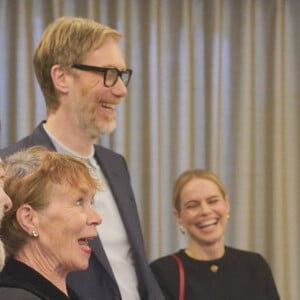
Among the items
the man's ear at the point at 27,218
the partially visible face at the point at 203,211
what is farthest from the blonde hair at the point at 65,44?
the partially visible face at the point at 203,211

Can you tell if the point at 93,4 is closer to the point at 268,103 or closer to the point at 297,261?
the point at 268,103

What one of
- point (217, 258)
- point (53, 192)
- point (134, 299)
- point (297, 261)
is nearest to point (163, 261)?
point (217, 258)

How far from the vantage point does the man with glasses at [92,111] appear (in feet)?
6.75

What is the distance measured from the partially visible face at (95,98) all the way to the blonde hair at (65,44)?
0.08 feet

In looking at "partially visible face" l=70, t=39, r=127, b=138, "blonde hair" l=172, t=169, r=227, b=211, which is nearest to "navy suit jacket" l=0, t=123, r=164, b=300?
"partially visible face" l=70, t=39, r=127, b=138

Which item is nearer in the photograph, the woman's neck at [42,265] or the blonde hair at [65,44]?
the woman's neck at [42,265]

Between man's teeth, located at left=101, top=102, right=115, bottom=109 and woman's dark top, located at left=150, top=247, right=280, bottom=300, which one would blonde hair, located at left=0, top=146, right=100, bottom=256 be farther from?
woman's dark top, located at left=150, top=247, right=280, bottom=300

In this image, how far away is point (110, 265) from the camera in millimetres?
2002

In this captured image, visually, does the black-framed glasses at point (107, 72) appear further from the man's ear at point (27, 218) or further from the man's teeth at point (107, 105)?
the man's ear at point (27, 218)

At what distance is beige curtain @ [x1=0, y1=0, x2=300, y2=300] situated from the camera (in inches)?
131

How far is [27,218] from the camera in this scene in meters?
1.59

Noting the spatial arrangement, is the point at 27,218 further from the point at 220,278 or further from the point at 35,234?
the point at 220,278

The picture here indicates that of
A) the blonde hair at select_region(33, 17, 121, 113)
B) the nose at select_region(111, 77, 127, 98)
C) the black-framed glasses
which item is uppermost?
the blonde hair at select_region(33, 17, 121, 113)

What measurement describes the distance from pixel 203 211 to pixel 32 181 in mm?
1039
